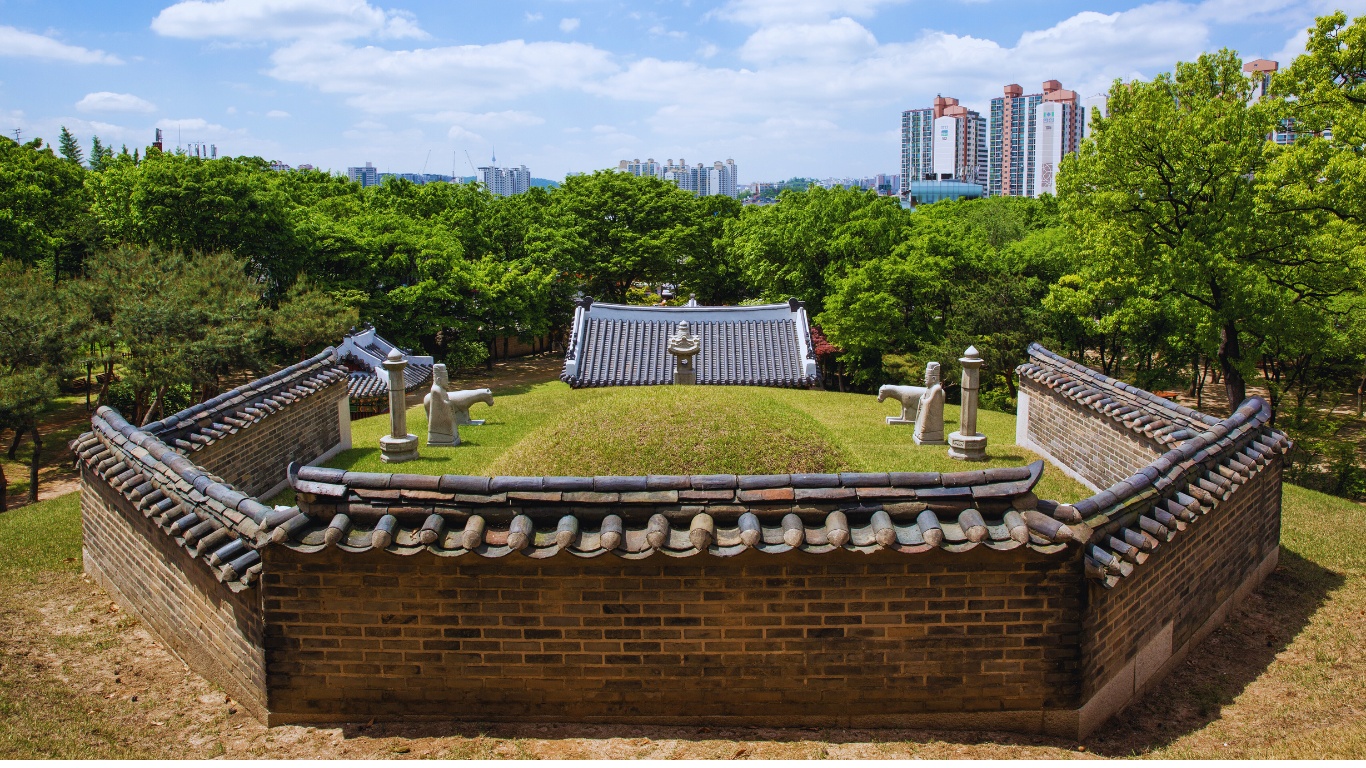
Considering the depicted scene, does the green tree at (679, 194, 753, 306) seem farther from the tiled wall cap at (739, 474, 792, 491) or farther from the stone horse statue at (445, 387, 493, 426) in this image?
the tiled wall cap at (739, 474, 792, 491)

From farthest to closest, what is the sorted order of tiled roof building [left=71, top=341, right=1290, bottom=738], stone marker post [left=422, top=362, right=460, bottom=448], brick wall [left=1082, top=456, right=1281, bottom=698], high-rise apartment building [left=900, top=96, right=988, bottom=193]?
high-rise apartment building [left=900, top=96, right=988, bottom=193] < stone marker post [left=422, top=362, right=460, bottom=448] < brick wall [left=1082, top=456, right=1281, bottom=698] < tiled roof building [left=71, top=341, right=1290, bottom=738]

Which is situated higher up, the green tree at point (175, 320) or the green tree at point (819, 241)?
the green tree at point (819, 241)

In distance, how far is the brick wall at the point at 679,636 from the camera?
5777mm

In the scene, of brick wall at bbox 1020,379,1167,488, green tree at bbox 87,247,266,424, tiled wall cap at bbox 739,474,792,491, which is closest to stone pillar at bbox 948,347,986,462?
brick wall at bbox 1020,379,1167,488

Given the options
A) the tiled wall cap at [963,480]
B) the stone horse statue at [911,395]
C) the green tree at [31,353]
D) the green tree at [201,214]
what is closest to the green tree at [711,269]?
the green tree at [201,214]

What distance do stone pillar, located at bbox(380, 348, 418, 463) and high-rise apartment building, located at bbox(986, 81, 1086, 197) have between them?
113m

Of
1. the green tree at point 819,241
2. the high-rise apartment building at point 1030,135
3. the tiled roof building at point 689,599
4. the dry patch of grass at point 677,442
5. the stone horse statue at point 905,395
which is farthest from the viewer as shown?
the high-rise apartment building at point 1030,135

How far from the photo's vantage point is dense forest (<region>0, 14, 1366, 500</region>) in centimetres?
1827

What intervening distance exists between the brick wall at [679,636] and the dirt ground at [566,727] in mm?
176

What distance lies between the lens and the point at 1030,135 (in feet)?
446

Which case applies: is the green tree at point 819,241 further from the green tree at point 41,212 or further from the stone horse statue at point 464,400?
the green tree at point 41,212

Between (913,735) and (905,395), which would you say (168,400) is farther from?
(913,735)

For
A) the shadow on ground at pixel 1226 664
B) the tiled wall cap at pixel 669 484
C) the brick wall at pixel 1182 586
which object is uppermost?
the tiled wall cap at pixel 669 484

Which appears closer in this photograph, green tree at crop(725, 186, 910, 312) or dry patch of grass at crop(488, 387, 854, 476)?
dry patch of grass at crop(488, 387, 854, 476)
